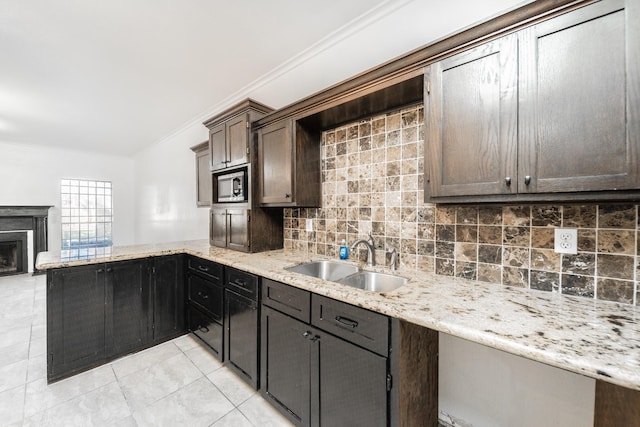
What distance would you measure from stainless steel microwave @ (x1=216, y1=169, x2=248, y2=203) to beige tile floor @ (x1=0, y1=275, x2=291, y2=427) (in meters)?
1.47

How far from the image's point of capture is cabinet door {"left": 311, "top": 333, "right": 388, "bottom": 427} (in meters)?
1.17

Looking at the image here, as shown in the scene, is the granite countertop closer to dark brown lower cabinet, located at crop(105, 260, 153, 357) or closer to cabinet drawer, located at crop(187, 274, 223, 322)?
cabinet drawer, located at crop(187, 274, 223, 322)

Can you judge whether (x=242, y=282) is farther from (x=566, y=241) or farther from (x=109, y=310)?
(x=566, y=241)

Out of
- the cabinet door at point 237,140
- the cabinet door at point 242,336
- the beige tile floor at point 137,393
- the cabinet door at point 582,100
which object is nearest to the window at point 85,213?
the beige tile floor at point 137,393

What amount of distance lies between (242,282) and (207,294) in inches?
25.1

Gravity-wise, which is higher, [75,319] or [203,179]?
[203,179]

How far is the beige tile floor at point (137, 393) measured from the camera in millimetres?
1649

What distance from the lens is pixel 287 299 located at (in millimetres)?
1600

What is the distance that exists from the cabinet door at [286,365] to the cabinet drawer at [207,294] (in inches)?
25.7

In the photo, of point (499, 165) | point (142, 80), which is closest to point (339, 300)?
point (499, 165)

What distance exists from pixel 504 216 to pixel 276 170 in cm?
168

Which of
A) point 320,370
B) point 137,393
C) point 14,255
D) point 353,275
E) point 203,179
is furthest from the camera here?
point 14,255

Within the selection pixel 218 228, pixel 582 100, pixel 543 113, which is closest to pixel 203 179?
pixel 218 228

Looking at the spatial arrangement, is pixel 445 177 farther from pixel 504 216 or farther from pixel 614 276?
pixel 614 276
